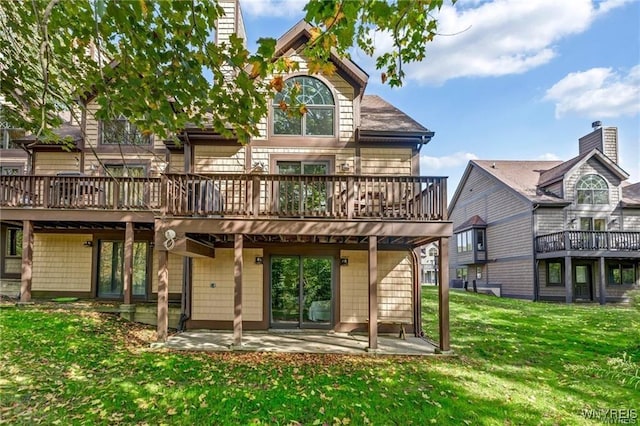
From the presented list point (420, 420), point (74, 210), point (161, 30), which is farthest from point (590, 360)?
point (74, 210)

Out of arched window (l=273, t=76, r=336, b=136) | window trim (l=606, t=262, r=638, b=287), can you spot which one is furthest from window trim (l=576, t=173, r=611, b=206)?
arched window (l=273, t=76, r=336, b=136)

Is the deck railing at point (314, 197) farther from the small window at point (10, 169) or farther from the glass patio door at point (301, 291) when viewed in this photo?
the small window at point (10, 169)

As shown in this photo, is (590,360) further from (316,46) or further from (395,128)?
(316,46)

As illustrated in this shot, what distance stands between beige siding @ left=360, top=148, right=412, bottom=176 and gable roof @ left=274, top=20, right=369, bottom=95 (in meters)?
2.04

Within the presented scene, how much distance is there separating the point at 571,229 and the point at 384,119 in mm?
14271

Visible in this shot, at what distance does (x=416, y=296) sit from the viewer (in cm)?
957

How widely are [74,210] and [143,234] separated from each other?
2.02 meters

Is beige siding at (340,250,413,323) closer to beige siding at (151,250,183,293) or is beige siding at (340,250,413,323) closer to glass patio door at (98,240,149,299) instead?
beige siding at (151,250,183,293)

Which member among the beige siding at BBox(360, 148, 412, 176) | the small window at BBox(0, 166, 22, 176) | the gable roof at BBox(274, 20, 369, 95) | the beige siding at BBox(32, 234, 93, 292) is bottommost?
the beige siding at BBox(32, 234, 93, 292)

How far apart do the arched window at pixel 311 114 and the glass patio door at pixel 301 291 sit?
3.75m

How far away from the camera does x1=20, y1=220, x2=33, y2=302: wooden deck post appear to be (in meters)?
9.55

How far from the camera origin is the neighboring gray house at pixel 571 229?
54.7 feet

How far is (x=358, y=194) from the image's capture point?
791cm

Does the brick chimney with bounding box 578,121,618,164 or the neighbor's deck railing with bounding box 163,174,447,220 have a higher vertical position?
the brick chimney with bounding box 578,121,618,164
